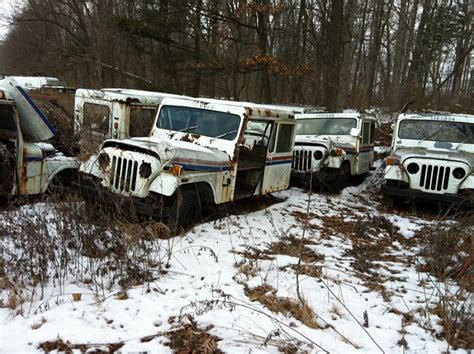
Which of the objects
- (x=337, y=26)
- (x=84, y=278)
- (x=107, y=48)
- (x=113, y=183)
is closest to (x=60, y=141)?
(x=113, y=183)

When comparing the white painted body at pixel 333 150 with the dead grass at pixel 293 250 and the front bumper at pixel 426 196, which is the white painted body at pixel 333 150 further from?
the dead grass at pixel 293 250

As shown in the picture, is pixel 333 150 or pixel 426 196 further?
pixel 333 150

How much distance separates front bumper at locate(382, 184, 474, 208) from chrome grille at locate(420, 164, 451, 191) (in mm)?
170

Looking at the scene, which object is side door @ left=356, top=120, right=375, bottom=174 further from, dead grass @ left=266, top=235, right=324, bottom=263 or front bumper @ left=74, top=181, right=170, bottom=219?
front bumper @ left=74, top=181, right=170, bottom=219

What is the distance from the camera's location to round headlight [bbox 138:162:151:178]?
5.52 meters

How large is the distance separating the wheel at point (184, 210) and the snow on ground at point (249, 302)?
0.18 metres

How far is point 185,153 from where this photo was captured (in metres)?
5.79

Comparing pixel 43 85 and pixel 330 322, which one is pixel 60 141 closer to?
pixel 330 322

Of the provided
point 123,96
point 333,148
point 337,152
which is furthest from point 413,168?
point 123,96

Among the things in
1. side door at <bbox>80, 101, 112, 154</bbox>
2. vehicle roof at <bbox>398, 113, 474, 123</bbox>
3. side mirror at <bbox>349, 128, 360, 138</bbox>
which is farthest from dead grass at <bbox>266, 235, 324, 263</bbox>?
side mirror at <bbox>349, 128, 360, 138</bbox>

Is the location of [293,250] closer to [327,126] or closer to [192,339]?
[192,339]

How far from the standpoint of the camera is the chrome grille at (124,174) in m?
5.58

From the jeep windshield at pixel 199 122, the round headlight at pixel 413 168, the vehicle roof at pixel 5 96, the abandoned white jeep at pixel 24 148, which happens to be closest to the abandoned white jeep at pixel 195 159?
the jeep windshield at pixel 199 122

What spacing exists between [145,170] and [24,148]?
6.72 feet
